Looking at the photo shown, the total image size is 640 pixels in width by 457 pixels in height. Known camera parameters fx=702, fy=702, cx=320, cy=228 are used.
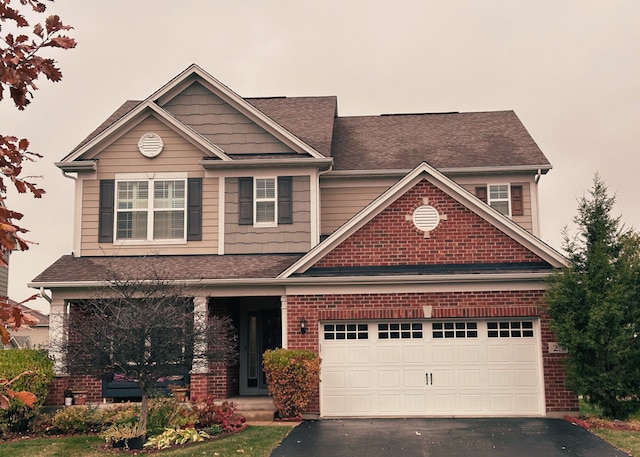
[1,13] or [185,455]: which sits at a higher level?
[1,13]

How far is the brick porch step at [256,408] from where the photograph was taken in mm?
15266

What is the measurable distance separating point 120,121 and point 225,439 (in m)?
9.16

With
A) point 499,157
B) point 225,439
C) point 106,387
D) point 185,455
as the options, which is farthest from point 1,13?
point 499,157

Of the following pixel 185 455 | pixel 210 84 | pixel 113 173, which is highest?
pixel 210 84

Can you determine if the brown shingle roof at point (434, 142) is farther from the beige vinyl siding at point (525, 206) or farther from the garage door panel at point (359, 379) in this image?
the garage door panel at point (359, 379)

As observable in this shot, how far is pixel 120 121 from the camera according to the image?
1828 cm

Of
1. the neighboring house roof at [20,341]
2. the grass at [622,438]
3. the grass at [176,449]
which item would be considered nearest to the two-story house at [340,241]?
the grass at [622,438]

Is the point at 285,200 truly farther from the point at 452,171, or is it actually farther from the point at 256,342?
the point at 452,171

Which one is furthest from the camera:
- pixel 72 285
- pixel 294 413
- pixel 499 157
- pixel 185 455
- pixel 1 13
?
pixel 499 157

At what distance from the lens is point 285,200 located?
60.1 ft

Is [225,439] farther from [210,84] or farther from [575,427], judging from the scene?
[210,84]

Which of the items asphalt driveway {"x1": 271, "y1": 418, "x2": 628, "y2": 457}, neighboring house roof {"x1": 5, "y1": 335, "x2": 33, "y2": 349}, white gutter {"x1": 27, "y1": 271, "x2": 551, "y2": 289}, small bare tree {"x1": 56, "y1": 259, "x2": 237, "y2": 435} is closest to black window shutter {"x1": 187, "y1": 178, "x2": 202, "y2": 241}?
white gutter {"x1": 27, "y1": 271, "x2": 551, "y2": 289}

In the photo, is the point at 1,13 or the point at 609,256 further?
the point at 609,256

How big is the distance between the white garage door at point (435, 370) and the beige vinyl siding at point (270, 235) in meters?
3.21
